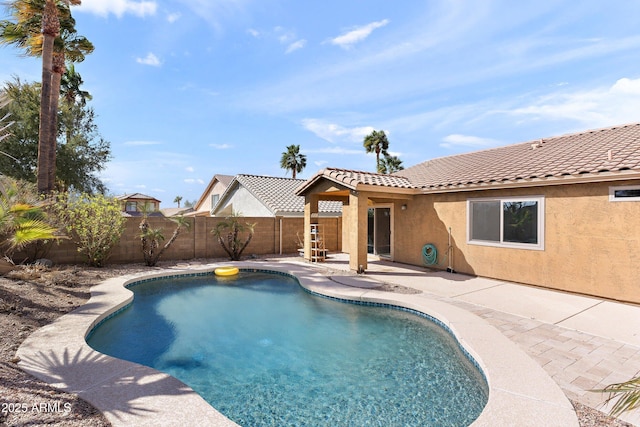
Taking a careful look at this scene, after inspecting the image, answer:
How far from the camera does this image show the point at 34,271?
1116 centimetres

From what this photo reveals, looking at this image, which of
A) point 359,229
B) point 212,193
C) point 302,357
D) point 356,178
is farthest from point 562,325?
point 212,193

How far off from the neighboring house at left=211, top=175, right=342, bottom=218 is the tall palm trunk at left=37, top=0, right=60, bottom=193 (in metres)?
10.5

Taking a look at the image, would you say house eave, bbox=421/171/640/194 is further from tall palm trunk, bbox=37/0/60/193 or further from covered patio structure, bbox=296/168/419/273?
tall palm trunk, bbox=37/0/60/193

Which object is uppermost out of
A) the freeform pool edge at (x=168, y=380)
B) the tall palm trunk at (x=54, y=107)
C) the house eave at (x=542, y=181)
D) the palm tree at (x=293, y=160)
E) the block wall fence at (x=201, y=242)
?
the palm tree at (x=293, y=160)

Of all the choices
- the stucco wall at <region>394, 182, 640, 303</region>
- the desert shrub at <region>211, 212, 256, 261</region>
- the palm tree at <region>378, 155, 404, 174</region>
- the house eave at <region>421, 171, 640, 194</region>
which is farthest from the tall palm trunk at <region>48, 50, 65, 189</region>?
the palm tree at <region>378, 155, 404, 174</region>

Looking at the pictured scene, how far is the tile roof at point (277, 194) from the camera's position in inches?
870

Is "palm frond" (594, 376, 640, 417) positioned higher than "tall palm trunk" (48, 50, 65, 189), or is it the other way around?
"tall palm trunk" (48, 50, 65, 189)

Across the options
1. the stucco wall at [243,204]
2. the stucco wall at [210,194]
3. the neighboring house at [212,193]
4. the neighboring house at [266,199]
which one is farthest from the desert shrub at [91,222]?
the stucco wall at [210,194]

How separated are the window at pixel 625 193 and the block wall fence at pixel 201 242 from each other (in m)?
14.6

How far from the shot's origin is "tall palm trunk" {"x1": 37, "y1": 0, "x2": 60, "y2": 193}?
14.9 meters

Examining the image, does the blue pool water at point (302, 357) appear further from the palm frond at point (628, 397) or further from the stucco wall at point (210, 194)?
the stucco wall at point (210, 194)

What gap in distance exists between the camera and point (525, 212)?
11312 millimetres

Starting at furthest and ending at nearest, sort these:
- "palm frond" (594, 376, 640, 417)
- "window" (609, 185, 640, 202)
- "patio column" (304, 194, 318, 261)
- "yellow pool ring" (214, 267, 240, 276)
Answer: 1. "patio column" (304, 194, 318, 261)
2. "yellow pool ring" (214, 267, 240, 276)
3. "window" (609, 185, 640, 202)
4. "palm frond" (594, 376, 640, 417)

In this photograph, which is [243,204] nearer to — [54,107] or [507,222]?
[54,107]
